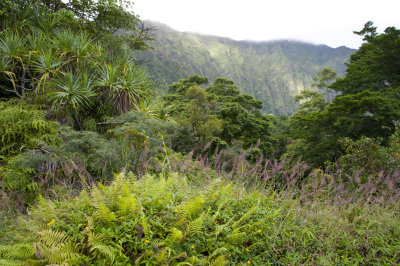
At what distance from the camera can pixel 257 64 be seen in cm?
18225

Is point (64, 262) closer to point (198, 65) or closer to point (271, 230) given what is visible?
point (271, 230)

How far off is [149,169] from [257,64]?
7510 inches

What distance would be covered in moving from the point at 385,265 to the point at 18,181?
6.17 meters

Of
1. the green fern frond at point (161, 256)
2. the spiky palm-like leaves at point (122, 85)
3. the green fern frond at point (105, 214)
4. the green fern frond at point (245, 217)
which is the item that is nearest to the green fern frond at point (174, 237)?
the green fern frond at point (161, 256)

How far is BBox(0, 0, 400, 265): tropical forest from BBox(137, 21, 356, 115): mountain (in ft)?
404

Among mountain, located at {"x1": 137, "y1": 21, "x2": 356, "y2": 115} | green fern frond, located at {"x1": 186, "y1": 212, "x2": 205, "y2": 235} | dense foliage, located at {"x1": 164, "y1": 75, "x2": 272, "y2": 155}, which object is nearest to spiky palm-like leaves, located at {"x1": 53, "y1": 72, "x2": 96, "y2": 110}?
dense foliage, located at {"x1": 164, "y1": 75, "x2": 272, "y2": 155}

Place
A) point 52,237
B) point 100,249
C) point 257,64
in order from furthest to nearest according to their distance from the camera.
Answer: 1. point 257,64
2. point 52,237
3. point 100,249

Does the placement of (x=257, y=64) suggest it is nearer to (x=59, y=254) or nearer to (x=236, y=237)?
(x=236, y=237)

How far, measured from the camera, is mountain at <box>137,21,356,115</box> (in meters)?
142

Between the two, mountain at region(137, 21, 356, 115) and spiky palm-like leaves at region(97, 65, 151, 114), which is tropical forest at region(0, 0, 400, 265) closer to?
spiky palm-like leaves at region(97, 65, 151, 114)

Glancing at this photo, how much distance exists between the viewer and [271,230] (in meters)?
Answer: 2.72

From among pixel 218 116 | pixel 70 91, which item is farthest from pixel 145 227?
pixel 218 116

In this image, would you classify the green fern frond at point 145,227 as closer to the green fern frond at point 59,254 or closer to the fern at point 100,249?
the fern at point 100,249

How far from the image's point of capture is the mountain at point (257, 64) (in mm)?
142125
